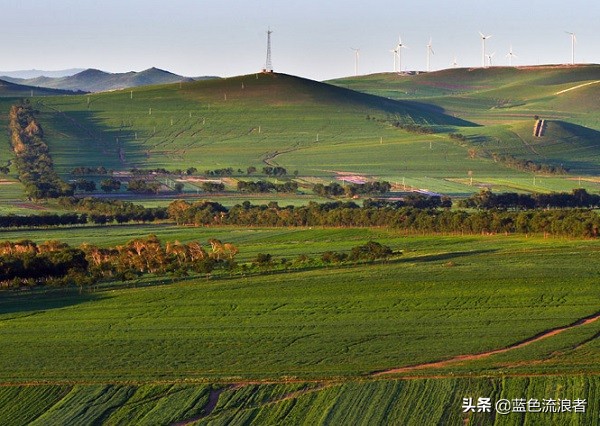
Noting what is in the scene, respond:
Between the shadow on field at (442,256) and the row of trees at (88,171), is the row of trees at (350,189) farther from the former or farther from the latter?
the shadow on field at (442,256)

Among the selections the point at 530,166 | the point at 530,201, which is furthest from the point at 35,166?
the point at 530,201

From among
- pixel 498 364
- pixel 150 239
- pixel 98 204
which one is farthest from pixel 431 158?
pixel 498 364

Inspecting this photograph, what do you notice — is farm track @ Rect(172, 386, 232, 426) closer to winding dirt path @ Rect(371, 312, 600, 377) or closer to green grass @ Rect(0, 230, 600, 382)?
green grass @ Rect(0, 230, 600, 382)

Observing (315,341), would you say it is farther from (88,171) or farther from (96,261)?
(88,171)

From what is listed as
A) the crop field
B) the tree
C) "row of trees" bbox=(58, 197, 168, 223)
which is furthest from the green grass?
the tree

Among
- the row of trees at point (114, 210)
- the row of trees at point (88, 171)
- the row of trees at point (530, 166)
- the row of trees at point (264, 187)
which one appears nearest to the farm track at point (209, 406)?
the row of trees at point (114, 210)
